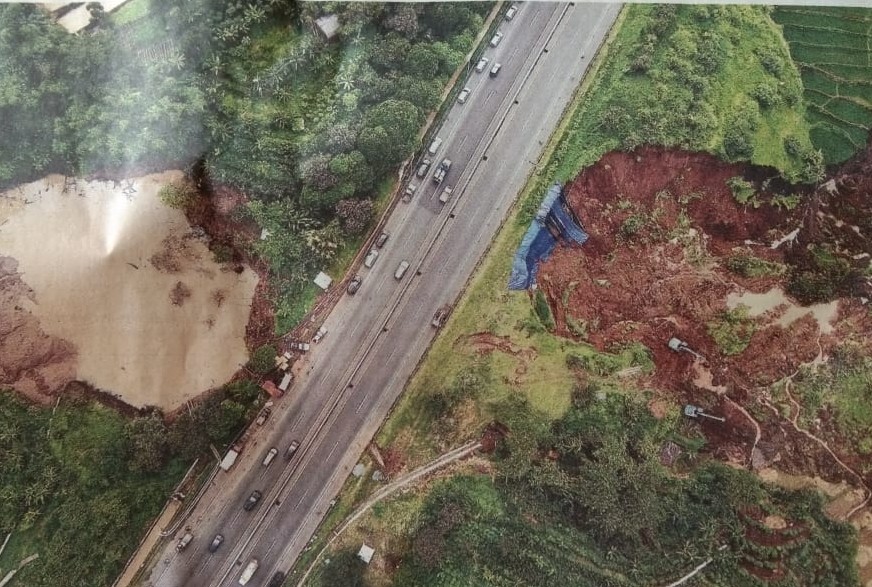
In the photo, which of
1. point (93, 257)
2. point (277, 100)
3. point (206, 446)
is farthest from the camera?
point (277, 100)

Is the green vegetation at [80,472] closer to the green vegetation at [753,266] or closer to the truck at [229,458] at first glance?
the truck at [229,458]

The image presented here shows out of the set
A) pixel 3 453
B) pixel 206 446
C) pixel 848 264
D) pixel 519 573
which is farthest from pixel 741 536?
pixel 3 453

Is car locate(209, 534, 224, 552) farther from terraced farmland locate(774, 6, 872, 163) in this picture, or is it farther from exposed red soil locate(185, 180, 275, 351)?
terraced farmland locate(774, 6, 872, 163)

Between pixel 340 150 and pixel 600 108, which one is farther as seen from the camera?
pixel 600 108

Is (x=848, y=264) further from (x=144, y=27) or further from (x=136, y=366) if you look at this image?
(x=144, y=27)

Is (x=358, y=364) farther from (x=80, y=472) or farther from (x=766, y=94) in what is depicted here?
(x=766, y=94)

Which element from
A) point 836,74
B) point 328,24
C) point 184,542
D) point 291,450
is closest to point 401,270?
point 291,450
